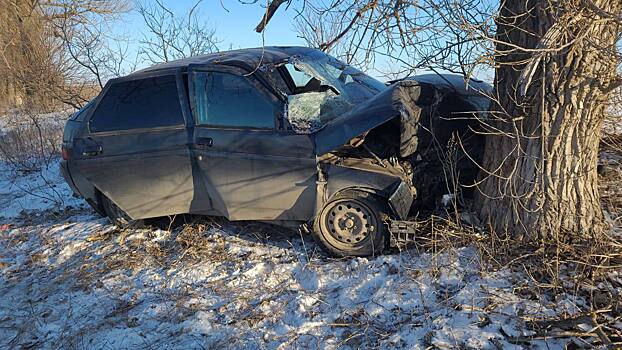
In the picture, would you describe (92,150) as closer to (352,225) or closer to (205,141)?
(205,141)

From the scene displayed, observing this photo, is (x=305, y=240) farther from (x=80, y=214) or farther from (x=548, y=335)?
(x=80, y=214)

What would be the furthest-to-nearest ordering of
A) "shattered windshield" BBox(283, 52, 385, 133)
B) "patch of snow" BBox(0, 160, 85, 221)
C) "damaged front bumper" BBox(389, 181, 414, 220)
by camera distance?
"patch of snow" BBox(0, 160, 85, 221) → "shattered windshield" BBox(283, 52, 385, 133) → "damaged front bumper" BBox(389, 181, 414, 220)

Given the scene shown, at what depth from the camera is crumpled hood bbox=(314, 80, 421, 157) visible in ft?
10.9

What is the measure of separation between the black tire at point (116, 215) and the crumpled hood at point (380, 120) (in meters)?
2.41

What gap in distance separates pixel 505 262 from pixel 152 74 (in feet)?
11.5

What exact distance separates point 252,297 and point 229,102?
1.67m

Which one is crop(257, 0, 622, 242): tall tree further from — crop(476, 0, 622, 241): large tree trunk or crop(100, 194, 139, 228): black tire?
crop(100, 194, 139, 228): black tire

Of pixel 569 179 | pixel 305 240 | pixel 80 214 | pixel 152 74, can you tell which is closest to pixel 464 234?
pixel 569 179

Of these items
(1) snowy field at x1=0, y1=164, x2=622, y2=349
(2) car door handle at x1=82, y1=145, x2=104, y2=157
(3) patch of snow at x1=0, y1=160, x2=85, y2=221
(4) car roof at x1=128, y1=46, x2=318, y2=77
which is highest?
(4) car roof at x1=128, y1=46, x2=318, y2=77

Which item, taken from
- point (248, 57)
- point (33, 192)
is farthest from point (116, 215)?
point (33, 192)

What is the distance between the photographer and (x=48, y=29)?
13.6 m

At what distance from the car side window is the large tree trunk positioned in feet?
6.11

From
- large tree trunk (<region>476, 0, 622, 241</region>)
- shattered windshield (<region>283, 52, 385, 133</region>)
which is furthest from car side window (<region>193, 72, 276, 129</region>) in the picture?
large tree trunk (<region>476, 0, 622, 241</region>)

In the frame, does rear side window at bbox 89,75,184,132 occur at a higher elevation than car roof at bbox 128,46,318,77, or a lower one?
lower
